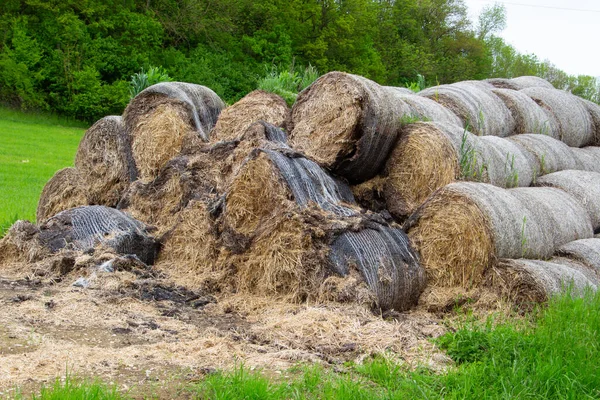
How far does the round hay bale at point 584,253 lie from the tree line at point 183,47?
21.8 meters

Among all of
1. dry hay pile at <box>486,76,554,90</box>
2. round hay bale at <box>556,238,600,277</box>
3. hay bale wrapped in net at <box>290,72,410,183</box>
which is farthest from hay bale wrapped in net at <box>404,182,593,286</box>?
dry hay pile at <box>486,76,554,90</box>

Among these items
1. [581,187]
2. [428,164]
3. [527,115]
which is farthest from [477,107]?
[428,164]

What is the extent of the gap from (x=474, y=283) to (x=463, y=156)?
1.67 m

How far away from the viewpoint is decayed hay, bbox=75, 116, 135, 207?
923 centimetres

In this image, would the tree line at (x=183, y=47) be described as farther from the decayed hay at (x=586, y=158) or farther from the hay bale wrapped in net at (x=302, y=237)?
the hay bale wrapped in net at (x=302, y=237)

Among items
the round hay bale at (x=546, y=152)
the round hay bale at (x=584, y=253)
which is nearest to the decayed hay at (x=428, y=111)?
the round hay bale at (x=546, y=152)

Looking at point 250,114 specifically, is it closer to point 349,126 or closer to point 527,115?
point 349,126

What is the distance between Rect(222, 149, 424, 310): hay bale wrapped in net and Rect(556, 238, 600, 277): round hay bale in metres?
1.94

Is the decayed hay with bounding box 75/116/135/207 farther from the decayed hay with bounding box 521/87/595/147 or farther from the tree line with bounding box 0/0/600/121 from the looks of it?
the tree line with bounding box 0/0/600/121

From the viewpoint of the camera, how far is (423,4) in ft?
198

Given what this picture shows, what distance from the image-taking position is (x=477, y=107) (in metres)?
10.5

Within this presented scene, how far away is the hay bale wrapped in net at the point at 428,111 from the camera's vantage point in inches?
356

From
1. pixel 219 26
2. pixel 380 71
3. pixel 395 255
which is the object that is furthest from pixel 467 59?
pixel 395 255

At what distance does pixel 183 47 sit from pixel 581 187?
3462 centimetres
